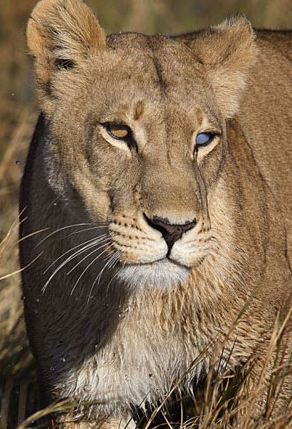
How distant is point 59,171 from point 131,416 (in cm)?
99

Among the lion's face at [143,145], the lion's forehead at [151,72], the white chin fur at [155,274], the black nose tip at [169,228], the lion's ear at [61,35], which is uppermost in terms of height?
the lion's ear at [61,35]

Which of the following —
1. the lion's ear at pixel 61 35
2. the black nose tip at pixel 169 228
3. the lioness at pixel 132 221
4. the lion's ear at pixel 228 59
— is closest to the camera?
the black nose tip at pixel 169 228

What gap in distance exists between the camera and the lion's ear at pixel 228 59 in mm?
4441

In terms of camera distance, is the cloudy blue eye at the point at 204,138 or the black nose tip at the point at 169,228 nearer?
the black nose tip at the point at 169,228

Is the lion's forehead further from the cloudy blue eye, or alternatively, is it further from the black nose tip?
the black nose tip

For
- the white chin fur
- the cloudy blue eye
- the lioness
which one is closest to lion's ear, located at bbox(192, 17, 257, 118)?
the lioness

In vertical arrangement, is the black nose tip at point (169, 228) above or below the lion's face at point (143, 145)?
below

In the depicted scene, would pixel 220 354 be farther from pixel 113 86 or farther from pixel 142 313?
pixel 113 86

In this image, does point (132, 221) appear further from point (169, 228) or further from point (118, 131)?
point (118, 131)

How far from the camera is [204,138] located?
163 inches

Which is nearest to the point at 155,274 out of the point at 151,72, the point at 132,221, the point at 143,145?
the point at 132,221

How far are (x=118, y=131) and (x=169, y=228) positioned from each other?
0.43 m

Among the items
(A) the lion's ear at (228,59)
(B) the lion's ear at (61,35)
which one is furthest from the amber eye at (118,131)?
(A) the lion's ear at (228,59)

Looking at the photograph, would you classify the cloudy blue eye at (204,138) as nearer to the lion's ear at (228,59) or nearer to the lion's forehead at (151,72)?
the lion's forehead at (151,72)
